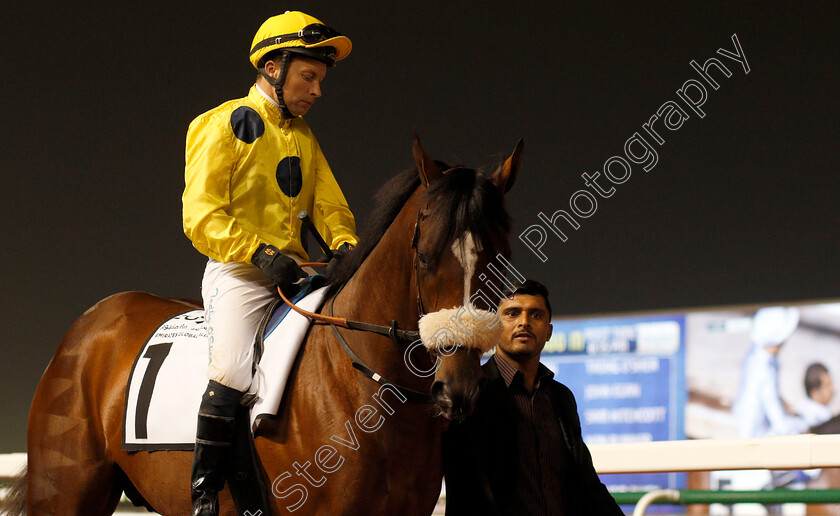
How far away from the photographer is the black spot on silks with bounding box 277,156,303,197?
2422 mm

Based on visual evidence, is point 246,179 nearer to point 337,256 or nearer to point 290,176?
point 290,176

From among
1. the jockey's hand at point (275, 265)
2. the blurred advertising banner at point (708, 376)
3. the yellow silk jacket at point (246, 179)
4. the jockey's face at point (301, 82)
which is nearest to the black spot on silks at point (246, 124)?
the yellow silk jacket at point (246, 179)

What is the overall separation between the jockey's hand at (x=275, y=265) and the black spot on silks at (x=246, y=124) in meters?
Answer: 0.36

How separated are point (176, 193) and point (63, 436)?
2.91 m

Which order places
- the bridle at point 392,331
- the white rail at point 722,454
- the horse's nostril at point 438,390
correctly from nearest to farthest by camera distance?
the horse's nostril at point 438,390 → the bridle at point 392,331 → the white rail at point 722,454

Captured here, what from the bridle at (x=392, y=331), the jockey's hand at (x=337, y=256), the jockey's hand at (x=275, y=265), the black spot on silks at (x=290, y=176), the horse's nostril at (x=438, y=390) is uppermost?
the black spot on silks at (x=290, y=176)

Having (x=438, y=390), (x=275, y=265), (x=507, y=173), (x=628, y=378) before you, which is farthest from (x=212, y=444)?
(x=628, y=378)

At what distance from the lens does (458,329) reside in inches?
65.3

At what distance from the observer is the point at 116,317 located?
2697 mm

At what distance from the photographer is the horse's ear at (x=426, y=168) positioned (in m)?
1.88

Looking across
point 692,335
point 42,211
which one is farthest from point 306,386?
point 42,211

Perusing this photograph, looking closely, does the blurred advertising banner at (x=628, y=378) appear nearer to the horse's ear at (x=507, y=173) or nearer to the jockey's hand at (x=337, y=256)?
the jockey's hand at (x=337, y=256)

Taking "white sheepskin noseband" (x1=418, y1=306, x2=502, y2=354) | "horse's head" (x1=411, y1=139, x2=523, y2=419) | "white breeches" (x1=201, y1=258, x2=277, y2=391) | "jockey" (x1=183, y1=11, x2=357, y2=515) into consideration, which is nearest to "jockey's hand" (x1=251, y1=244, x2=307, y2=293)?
"jockey" (x1=183, y1=11, x2=357, y2=515)

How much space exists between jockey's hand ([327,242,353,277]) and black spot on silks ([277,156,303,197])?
21 centimetres
